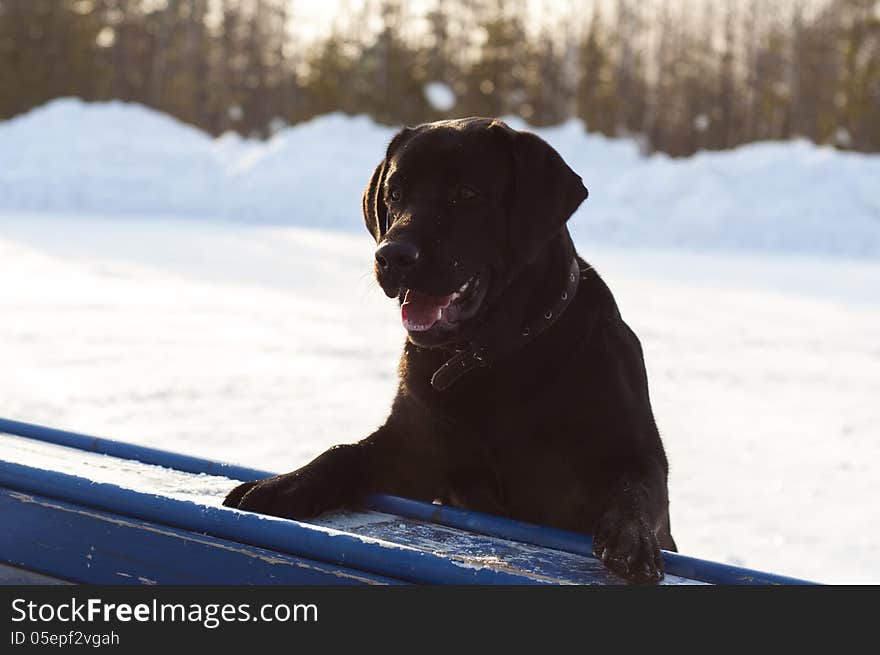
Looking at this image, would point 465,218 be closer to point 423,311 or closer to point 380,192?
point 423,311

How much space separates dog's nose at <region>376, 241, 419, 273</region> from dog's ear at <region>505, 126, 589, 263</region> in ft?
0.85

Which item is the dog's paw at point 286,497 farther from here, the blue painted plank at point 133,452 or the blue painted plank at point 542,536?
the blue painted plank at point 133,452

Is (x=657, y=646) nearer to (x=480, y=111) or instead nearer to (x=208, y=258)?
(x=208, y=258)

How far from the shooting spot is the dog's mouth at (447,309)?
92.2 inches

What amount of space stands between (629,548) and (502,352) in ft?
1.93

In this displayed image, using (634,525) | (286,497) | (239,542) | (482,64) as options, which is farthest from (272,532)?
(482,64)

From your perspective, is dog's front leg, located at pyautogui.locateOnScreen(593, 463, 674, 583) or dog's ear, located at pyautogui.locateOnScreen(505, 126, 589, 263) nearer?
dog's front leg, located at pyautogui.locateOnScreen(593, 463, 674, 583)

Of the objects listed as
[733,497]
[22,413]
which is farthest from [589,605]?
[22,413]

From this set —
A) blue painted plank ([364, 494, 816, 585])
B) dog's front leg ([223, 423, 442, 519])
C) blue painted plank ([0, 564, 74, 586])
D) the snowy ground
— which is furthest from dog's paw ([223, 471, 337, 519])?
the snowy ground

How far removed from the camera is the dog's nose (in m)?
2.22

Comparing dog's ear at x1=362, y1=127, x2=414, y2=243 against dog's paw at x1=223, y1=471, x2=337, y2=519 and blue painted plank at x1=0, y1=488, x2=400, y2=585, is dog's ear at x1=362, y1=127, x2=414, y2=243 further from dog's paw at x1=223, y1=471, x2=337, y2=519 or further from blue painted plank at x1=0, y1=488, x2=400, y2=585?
blue painted plank at x1=0, y1=488, x2=400, y2=585

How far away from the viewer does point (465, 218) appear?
7.80ft

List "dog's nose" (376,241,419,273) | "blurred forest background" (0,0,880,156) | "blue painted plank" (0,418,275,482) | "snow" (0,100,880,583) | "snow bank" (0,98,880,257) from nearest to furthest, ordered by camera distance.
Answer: "dog's nose" (376,241,419,273) → "blue painted plank" (0,418,275,482) → "snow" (0,100,880,583) → "snow bank" (0,98,880,257) → "blurred forest background" (0,0,880,156)

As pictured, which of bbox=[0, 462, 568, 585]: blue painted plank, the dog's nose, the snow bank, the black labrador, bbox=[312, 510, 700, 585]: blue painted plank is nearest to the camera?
bbox=[0, 462, 568, 585]: blue painted plank
